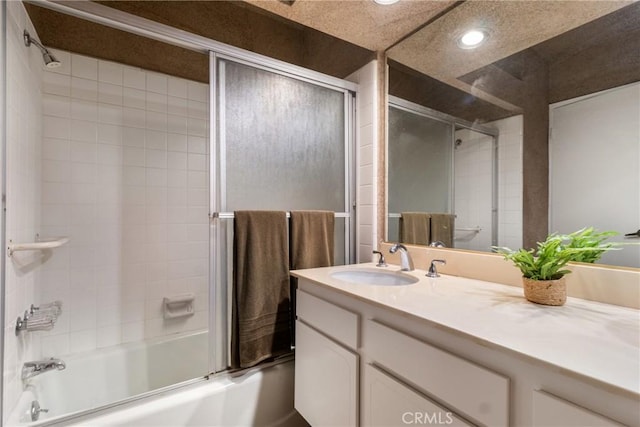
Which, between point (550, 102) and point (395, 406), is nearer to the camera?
point (395, 406)

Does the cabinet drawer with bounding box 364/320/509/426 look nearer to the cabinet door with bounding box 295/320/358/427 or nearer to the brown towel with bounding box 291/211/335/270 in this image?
the cabinet door with bounding box 295/320/358/427

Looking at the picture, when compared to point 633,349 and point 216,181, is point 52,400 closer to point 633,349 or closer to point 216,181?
point 216,181

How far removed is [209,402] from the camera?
1384 millimetres

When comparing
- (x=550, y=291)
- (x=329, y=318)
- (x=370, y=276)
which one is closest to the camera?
(x=550, y=291)

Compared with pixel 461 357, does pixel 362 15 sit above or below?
above

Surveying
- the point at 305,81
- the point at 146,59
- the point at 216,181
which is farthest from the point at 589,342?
the point at 146,59

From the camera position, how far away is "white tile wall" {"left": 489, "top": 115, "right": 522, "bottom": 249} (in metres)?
1.25

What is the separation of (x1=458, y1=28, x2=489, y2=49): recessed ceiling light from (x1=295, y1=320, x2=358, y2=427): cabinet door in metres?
1.53

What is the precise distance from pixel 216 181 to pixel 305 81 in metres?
0.83

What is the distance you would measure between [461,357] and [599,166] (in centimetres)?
86

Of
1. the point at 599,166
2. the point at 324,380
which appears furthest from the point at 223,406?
the point at 599,166

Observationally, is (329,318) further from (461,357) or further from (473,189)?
(473,189)

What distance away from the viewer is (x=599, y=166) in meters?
1.03

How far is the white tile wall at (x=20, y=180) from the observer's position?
1.20 meters
